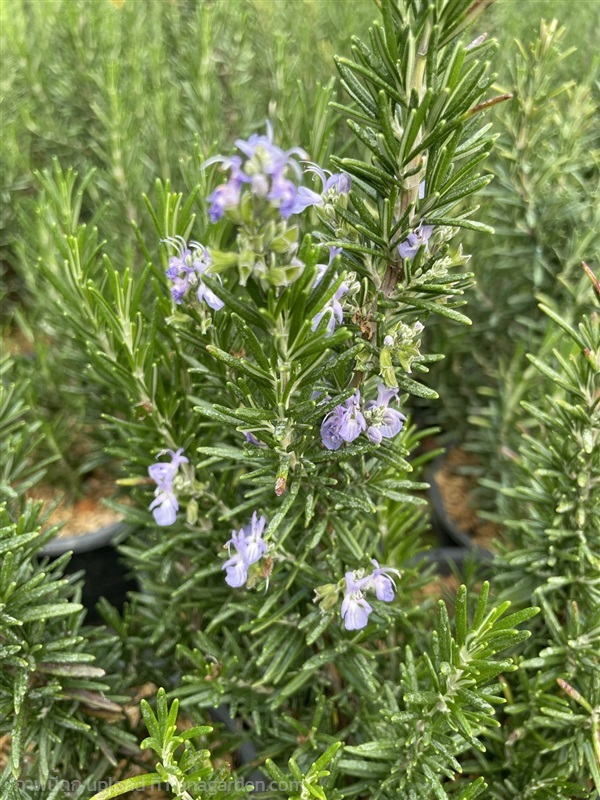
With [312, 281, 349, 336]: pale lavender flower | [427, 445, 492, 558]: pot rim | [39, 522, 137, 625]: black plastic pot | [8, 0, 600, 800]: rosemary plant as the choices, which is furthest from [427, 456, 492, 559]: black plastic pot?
[312, 281, 349, 336]: pale lavender flower

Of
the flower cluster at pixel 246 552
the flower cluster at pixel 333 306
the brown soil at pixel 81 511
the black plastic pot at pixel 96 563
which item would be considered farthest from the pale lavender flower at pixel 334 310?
the brown soil at pixel 81 511

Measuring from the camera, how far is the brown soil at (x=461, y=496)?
73.5 inches

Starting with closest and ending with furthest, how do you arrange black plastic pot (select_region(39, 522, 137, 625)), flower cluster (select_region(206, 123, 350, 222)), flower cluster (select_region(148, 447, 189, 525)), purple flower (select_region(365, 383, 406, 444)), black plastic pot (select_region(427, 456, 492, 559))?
flower cluster (select_region(206, 123, 350, 222))
purple flower (select_region(365, 383, 406, 444))
flower cluster (select_region(148, 447, 189, 525))
black plastic pot (select_region(39, 522, 137, 625))
black plastic pot (select_region(427, 456, 492, 559))

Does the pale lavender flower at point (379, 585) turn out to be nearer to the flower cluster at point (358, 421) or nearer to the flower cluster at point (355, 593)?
the flower cluster at point (355, 593)

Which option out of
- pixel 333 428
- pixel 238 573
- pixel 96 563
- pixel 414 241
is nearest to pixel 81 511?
pixel 96 563

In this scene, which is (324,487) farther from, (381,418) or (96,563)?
(96,563)

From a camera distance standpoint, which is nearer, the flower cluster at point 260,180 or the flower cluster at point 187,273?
the flower cluster at point 260,180

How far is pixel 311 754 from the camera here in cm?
94

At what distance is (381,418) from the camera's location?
2.41ft

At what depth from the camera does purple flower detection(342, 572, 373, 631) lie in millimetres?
789

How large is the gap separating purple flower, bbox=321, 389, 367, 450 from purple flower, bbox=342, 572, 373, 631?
214 mm

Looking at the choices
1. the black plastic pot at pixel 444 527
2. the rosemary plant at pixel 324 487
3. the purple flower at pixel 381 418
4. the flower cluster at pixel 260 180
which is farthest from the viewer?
the black plastic pot at pixel 444 527

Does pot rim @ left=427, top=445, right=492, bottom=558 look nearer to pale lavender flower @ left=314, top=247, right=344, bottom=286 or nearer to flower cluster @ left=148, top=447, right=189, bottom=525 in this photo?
flower cluster @ left=148, top=447, right=189, bottom=525

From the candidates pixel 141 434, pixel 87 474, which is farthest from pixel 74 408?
pixel 141 434
